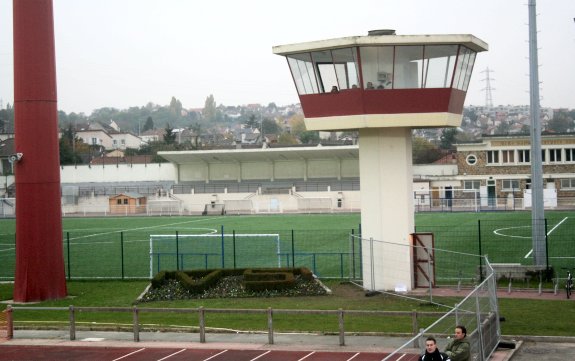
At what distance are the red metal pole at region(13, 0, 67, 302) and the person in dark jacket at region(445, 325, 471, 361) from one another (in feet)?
65.8

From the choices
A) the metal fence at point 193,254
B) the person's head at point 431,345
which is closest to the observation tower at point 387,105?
the metal fence at point 193,254

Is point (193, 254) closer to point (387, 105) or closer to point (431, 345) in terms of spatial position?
point (387, 105)

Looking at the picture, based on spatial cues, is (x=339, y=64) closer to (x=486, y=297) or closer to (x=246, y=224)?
(x=486, y=297)

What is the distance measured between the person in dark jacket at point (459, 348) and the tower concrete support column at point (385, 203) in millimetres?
15941

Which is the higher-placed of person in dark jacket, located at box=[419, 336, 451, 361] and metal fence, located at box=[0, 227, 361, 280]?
person in dark jacket, located at box=[419, 336, 451, 361]

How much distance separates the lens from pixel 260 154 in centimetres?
10656

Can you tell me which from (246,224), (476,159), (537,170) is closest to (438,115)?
(537,170)

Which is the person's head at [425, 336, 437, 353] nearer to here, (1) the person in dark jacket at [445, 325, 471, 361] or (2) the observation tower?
(1) the person in dark jacket at [445, 325, 471, 361]

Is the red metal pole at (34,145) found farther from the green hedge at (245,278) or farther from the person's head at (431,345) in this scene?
the person's head at (431,345)

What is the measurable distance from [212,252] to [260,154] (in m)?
56.5

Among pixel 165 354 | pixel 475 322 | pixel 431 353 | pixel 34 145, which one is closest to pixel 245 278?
pixel 34 145

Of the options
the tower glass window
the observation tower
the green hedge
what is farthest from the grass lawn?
the tower glass window

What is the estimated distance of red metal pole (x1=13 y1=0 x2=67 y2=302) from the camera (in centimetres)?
3319

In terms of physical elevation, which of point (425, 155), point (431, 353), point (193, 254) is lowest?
point (193, 254)
